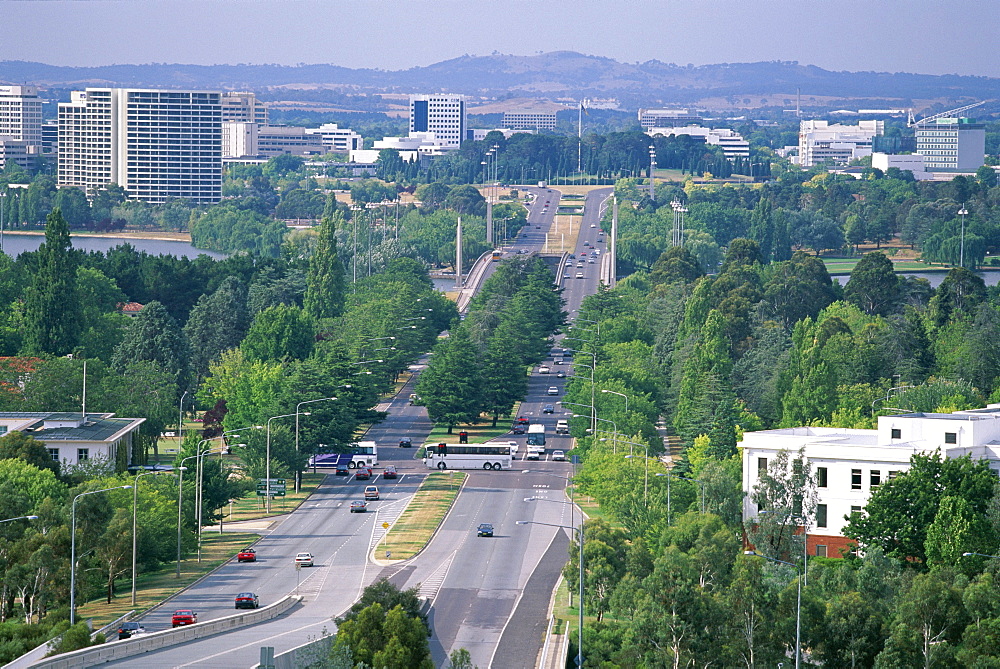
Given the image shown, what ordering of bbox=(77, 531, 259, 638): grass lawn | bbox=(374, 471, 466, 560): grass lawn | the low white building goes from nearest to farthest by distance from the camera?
bbox=(77, 531, 259, 638): grass lawn → bbox=(374, 471, 466, 560): grass lawn → the low white building

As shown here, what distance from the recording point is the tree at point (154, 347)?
142375 mm

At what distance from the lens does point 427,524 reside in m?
101

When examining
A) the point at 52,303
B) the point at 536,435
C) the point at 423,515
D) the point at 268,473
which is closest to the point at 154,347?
the point at 52,303

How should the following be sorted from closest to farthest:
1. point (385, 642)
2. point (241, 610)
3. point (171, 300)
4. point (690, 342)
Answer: point (385, 642) → point (241, 610) → point (690, 342) → point (171, 300)

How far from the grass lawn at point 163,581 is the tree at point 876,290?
89.2 meters

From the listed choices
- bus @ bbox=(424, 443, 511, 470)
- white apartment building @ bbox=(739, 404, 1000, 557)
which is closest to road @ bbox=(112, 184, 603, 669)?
bus @ bbox=(424, 443, 511, 470)

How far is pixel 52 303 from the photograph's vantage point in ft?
481

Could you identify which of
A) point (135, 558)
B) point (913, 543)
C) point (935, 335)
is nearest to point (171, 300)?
point (935, 335)

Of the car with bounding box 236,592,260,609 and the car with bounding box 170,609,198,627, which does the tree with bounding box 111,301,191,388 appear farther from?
the car with bounding box 170,609,198,627

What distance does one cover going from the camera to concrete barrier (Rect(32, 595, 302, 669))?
58.8 meters

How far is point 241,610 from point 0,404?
160 ft

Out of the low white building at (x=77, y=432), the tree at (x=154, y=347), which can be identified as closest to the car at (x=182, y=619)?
the low white building at (x=77, y=432)

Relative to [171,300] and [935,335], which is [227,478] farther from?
[171,300]

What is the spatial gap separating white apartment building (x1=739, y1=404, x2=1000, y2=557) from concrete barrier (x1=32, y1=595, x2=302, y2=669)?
87.6ft
